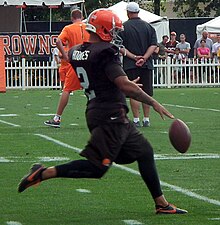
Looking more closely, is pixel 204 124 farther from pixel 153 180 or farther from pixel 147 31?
pixel 153 180

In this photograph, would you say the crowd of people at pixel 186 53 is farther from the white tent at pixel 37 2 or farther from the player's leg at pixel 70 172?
the player's leg at pixel 70 172

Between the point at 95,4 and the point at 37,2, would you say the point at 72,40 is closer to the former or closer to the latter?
the point at 37,2

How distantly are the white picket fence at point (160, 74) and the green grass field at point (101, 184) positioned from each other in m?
14.5

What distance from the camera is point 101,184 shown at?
9586 millimetres

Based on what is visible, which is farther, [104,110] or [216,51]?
[216,51]

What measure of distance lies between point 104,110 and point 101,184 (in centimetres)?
203

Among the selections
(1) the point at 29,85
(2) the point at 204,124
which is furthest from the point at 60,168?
(1) the point at 29,85

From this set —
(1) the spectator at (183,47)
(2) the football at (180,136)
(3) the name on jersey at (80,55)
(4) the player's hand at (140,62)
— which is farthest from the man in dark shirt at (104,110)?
(1) the spectator at (183,47)

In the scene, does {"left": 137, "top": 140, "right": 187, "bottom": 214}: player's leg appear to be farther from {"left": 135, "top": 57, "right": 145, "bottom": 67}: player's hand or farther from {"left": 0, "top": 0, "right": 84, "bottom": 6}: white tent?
{"left": 0, "top": 0, "right": 84, "bottom": 6}: white tent

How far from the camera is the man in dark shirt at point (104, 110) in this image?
7547 mm

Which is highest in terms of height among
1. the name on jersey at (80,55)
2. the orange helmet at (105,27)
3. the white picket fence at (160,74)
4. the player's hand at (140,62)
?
the orange helmet at (105,27)

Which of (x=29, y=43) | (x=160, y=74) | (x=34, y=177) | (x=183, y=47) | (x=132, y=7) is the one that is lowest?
(x=160, y=74)

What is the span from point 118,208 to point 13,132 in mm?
7159

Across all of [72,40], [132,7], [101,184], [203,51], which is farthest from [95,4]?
[101,184]
